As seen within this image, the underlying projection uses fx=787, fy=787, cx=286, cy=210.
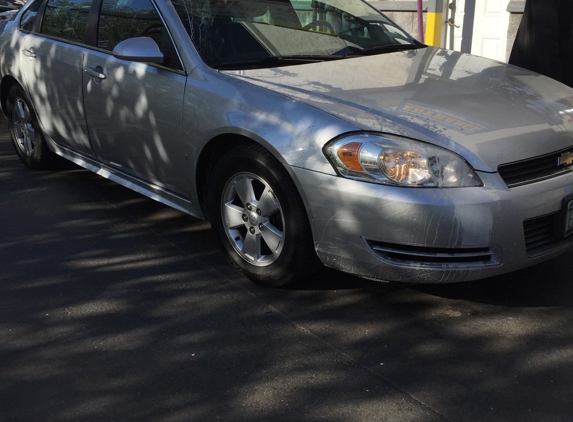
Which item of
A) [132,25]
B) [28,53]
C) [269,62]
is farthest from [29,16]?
[269,62]

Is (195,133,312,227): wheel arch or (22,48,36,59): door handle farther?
(22,48,36,59): door handle

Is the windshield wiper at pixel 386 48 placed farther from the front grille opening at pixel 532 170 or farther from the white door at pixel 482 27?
the white door at pixel 482 27

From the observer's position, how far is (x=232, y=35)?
4605 millimetres

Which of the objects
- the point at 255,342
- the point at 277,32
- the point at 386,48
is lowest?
the point at 255,342

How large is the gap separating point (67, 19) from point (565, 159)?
3738 mm

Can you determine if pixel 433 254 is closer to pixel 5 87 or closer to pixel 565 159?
pixel 565 159

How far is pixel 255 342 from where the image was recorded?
12.1 feet

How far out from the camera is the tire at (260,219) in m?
3.90

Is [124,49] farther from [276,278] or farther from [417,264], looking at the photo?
[417,264]

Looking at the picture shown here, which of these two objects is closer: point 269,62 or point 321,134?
point 321,134

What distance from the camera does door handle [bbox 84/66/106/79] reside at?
5.10 metres

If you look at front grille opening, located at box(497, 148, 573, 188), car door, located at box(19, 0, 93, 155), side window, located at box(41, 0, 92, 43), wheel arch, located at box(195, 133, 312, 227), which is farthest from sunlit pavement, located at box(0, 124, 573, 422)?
side window, located at box(41, 0, 92, 43)

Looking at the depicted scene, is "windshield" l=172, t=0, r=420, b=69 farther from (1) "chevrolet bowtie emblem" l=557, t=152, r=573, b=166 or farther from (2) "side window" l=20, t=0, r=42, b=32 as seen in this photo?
(2) "side window" l=20, t=0, r=42, b=32

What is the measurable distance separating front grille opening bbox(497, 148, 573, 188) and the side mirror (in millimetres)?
2058
